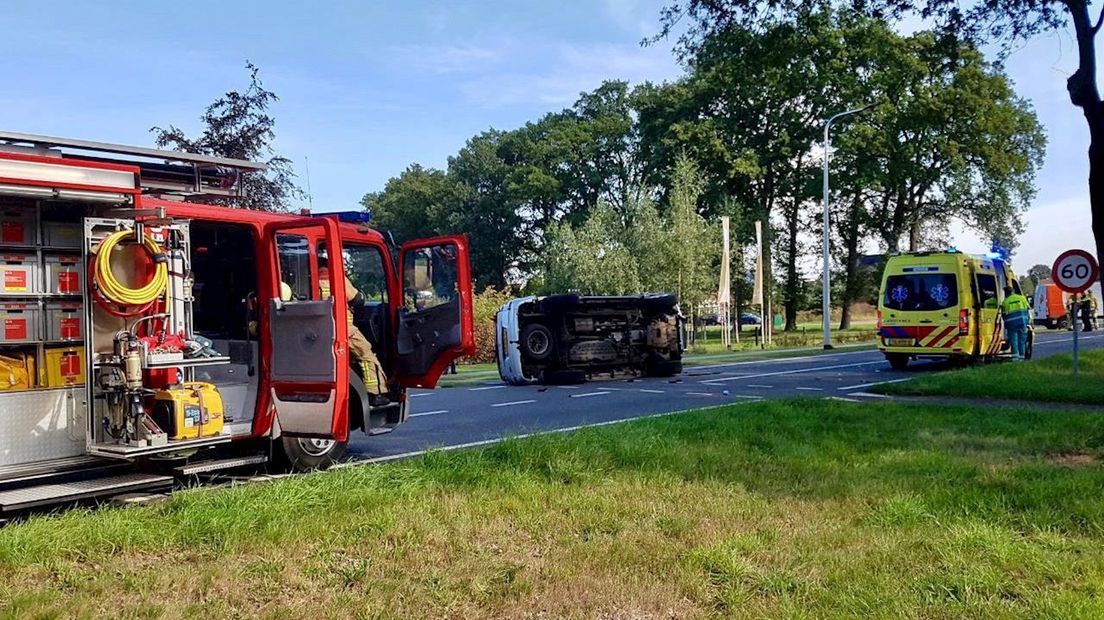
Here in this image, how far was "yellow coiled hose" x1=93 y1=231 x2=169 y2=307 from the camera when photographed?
22.0 ft

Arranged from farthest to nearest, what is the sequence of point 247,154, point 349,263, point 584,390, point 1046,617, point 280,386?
1. point 584,390
2. point 247,154
3. point 349,263
4. point 280,386
5. point 1046,617

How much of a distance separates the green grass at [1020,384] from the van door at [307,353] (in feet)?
33.5

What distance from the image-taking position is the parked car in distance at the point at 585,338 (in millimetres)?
17578

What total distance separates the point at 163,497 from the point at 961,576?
5531mm

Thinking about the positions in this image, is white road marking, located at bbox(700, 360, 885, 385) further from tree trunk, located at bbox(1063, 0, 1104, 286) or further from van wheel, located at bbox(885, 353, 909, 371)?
tree trunk, located at bbox(1063, 0, 1104, 286)

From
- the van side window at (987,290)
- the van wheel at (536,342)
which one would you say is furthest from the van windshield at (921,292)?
the van wheel at (536,342)

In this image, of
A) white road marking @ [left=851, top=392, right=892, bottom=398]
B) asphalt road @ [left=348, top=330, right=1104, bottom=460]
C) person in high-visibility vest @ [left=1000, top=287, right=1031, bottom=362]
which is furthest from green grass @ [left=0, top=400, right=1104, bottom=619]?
person in high-visibility vest @ [left=1000, top=287, right=1031, bottom=362]

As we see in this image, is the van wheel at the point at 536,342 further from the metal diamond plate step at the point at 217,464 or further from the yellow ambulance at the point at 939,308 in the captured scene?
the metal diamond plate step at the point at 217,464

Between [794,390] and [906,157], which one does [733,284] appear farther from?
[794,390]

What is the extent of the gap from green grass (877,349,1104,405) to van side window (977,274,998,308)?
2716 mm

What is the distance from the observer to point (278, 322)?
25.5 feet

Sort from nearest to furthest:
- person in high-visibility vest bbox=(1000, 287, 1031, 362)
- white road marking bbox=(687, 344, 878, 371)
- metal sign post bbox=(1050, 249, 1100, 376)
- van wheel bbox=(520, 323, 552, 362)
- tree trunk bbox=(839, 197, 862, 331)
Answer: metal sign post bbox=(1050, 249, 1100, 376) → van wheel bbox=(520, 323, 552, 362) → person in high-visibility vest bbox=(1000, 287, 1031, 362) → white road marking bbox=(687, 344, 878, 371) → tree trunk bbox=(839, 197, 862, 331)

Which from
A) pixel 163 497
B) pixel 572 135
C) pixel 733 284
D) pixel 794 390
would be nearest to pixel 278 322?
pixel 163 497

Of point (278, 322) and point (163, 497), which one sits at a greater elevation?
point (278, 322)
